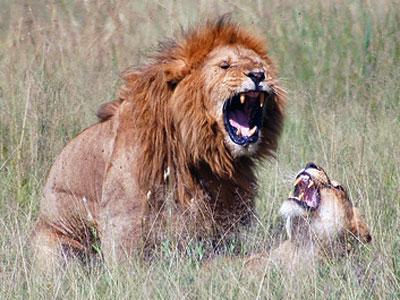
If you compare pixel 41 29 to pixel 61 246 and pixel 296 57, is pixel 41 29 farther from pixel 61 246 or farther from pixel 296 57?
pixel 61 246

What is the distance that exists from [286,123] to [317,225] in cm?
270

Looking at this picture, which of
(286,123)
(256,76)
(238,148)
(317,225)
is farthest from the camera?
(286,123)

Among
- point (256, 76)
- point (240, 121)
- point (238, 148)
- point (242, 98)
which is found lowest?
point (238, 148)

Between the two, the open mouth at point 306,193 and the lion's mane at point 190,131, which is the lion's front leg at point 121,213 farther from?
the open mouth at point 306,193

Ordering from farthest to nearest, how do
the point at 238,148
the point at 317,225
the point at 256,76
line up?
the point at 238,148 → the point at 256,76 → the point at 317,225

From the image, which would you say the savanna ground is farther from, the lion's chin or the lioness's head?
the lion's chin

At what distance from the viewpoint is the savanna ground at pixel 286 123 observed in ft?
15.4

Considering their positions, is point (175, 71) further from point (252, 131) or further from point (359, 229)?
point (359, 229)

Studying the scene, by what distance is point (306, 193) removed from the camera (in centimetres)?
516

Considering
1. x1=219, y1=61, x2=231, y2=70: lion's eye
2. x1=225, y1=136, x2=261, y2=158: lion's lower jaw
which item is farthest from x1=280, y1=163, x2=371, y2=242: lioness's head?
x1=219, y1=61, x2=231, y2=70: lion's eye

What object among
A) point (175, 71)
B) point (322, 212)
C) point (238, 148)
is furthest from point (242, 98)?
point (322, 212)

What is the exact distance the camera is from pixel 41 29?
8.59 meters

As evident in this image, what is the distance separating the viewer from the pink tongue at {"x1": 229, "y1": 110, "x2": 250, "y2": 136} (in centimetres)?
543

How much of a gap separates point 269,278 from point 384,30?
463 cm
